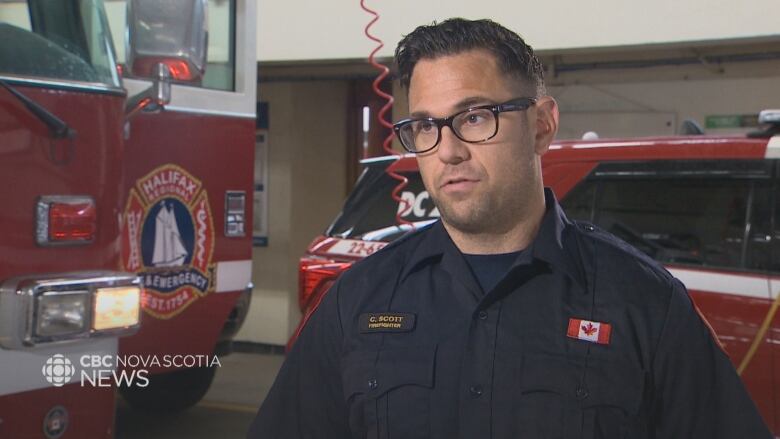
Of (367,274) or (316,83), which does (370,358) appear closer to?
(367,274)

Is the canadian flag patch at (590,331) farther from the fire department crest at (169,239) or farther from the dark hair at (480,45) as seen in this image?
the fire department crest at (169,239)

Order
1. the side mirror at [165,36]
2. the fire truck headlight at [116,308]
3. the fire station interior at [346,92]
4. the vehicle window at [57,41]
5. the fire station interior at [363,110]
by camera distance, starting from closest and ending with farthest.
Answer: the fire truck headlight at [116,308] → the vehicle window at [57,41] → the side mirror at [165,36] → the fire station interior at [346,92] → the fire station interior at [363,110]

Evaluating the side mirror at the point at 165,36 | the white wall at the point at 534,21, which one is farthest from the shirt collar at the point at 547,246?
the white wall at the point at 534,21

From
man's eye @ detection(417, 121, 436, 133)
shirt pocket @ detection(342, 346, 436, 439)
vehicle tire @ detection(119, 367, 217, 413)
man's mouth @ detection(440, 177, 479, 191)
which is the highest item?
man's eye @ detection(417, 121, 436, 133)

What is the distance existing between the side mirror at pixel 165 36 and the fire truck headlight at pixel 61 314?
0.88m

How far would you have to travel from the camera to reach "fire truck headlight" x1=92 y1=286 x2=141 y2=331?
345 centimetres

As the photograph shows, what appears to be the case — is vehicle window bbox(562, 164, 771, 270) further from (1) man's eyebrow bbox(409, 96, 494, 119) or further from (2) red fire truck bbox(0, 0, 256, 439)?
(1) man's eyebrow bbox(409, 96, 494, 119)

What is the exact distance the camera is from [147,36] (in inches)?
145

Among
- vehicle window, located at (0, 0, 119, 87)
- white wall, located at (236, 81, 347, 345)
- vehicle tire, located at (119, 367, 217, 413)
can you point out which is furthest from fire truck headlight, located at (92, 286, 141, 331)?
white wall, located at (236, 81, 347, 345)

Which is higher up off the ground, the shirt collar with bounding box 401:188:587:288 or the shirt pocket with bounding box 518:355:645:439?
the shirt collar with bounding box 401:188:587:288

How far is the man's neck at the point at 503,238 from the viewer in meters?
1.97

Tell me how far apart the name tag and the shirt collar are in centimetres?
10

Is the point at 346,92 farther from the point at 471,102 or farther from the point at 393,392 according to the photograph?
the point at 393,392

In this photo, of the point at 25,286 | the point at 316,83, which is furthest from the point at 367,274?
the point at 316,83
